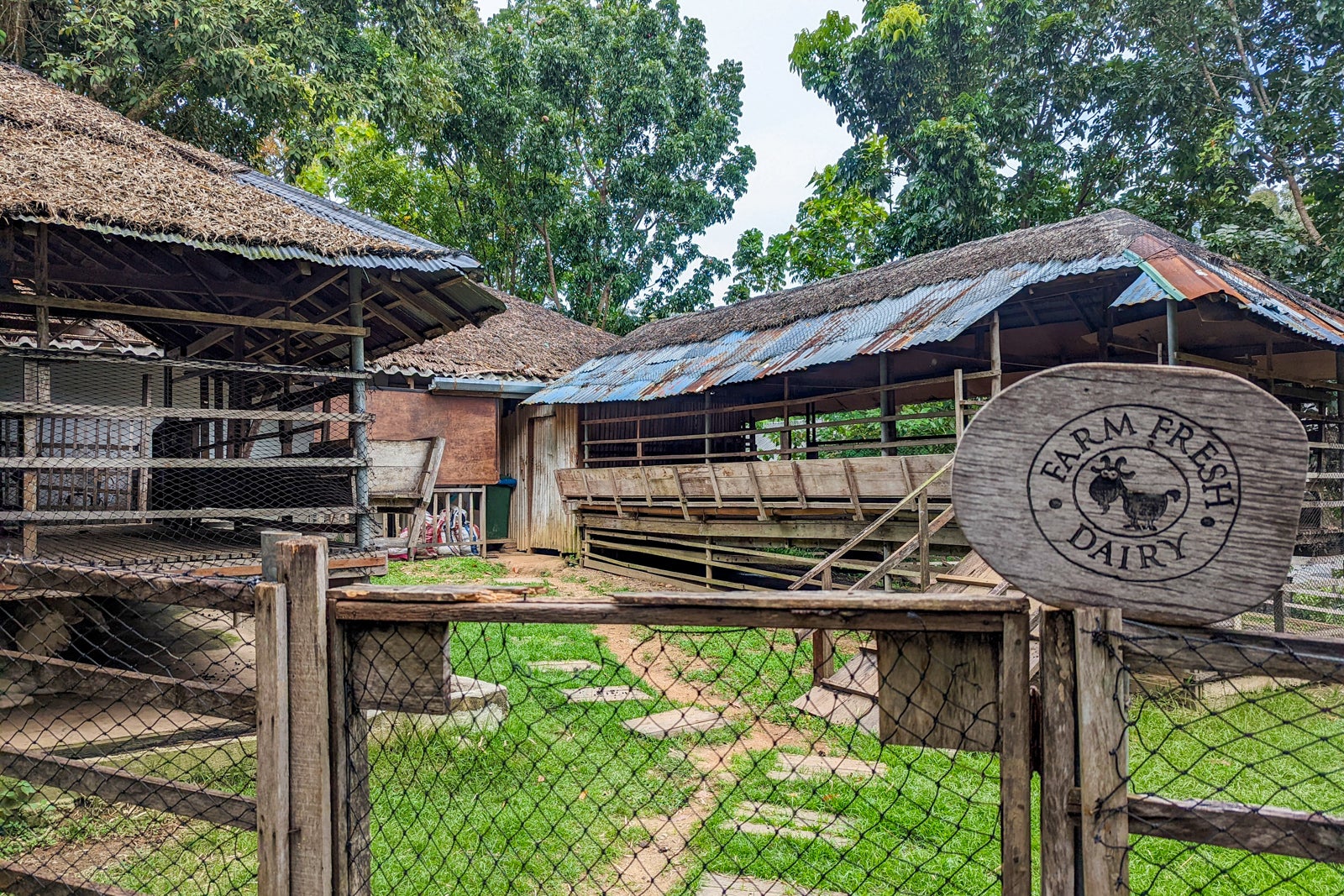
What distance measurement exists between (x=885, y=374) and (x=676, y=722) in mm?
6043

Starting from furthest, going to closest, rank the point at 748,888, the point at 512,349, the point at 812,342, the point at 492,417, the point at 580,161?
1. the point at 580,161
2. the point at 512,349
3. the point at 492,417
4. the point at 812,342
5. the point at 748,888

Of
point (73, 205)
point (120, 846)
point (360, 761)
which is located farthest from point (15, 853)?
point (73, 205)

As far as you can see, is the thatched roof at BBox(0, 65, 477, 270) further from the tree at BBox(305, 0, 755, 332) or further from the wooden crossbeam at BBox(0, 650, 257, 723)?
the tree at BBox(305, 0, 755, 332)

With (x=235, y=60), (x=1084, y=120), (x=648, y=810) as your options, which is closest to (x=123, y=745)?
(x=648, y=810)

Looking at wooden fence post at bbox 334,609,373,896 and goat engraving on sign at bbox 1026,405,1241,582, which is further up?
goat engraving on sign at bbox 1026,405,1241,582

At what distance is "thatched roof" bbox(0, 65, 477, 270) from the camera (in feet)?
18.1

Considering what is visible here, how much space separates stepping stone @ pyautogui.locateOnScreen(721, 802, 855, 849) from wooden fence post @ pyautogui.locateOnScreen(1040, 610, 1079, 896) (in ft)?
7.28

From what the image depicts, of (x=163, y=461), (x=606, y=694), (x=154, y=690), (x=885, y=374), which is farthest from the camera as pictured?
(x=885, y=374)

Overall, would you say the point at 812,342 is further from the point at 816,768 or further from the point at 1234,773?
the point at 1234,773

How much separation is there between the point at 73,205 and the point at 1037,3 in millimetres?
17854

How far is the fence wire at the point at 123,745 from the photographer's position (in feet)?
8.52

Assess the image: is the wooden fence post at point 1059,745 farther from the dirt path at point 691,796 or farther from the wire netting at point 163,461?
the wire netting at point 163,461

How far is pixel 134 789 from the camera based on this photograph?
2.63 meters

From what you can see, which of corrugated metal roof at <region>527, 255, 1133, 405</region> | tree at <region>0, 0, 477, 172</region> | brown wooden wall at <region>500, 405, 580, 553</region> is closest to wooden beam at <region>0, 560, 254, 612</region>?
corrugated metal roof at <region>527, 255, 1133, 405</region>
